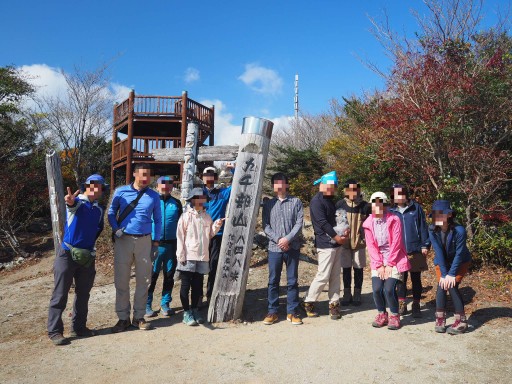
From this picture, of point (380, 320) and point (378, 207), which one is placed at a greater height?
point (378, 207)

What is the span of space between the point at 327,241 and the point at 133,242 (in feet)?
7.10

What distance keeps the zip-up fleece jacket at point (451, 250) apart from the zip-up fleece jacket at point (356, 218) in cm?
91

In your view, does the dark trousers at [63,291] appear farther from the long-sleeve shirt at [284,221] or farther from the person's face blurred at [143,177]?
the long-sleeve shirt at [284,221]

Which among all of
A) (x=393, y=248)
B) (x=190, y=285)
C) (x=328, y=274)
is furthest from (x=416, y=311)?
(x=190, y=285)

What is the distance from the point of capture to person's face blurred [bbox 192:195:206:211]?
4395 mm

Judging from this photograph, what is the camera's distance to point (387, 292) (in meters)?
4.07

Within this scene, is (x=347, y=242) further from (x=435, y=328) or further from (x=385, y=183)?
(x=385, y=183)

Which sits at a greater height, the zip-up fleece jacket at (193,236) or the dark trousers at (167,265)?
the zip-up fleece jacket at (193,236)

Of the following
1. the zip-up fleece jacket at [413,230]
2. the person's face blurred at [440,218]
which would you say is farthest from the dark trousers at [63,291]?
the person's face blurred at [440,218]

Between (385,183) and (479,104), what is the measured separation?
332 cm

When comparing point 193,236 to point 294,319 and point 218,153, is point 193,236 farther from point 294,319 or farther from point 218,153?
point 218,153

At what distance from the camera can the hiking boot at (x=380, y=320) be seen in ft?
13.8

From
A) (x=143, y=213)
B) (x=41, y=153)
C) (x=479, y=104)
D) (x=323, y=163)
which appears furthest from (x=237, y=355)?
(x=41, y=153)

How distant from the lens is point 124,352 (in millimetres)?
3639
